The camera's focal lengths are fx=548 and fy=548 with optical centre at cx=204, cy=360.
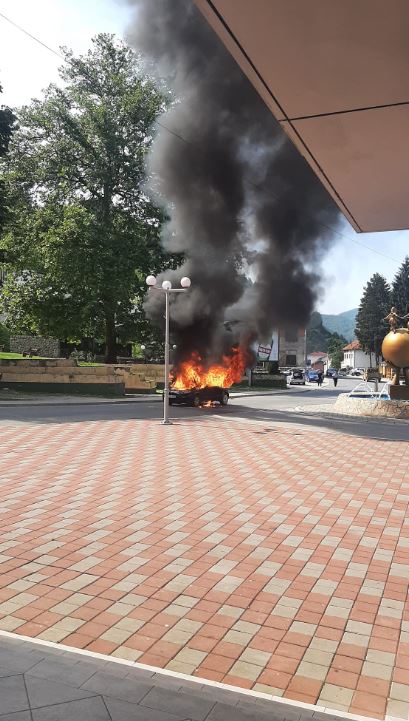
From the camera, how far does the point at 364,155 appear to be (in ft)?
11.2

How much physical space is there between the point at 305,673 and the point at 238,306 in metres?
25.0

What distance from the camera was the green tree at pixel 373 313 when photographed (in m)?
96.4

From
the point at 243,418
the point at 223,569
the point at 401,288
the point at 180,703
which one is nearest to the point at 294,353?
the point at 401,288

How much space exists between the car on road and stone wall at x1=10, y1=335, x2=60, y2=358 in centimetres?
1863

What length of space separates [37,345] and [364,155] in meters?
39.7

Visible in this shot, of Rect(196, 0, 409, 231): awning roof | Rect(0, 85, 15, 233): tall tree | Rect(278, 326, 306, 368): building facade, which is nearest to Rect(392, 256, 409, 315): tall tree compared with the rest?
Rect(278, 326, 306, 368): building facade

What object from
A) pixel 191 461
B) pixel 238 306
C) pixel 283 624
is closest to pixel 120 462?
pixel 191 461

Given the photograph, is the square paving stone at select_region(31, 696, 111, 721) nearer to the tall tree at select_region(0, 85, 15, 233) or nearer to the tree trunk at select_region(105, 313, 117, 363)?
the tall tree at select_region(0, 85, 15, 233)

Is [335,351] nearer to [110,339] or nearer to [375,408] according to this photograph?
[110,339]

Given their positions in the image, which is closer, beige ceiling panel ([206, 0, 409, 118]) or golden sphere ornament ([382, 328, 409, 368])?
beige ceiling panel ([206, 0, 409, 118])

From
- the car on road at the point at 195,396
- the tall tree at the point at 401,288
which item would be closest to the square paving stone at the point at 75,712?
the car on road at the point at 195,396

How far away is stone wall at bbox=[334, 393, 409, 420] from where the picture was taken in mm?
19344

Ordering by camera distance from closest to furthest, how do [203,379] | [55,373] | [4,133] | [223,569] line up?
[223,569] < [4,133] < [203,379] < [55,373]

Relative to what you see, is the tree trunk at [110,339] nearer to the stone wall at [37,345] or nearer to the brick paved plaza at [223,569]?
the stone wall at [37,345]
